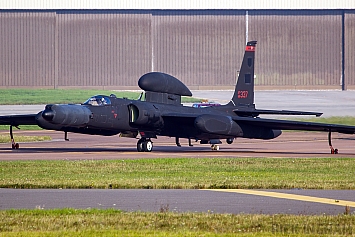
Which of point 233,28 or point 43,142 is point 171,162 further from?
point 233,28

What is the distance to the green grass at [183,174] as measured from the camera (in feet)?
52.9

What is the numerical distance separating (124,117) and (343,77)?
51.2 meters

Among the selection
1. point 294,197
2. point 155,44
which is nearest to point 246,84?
point 294,197

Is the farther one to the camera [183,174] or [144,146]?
[144,146]

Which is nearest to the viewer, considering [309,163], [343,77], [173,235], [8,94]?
[173,235]

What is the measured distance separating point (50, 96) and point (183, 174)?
5185cm

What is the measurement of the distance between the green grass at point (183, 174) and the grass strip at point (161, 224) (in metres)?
4.20

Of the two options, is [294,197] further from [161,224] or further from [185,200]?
[161,224]

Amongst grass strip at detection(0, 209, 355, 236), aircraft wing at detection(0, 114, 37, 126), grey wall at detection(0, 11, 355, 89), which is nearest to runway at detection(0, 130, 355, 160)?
aircraft wing at detection(0, 114, 37, 126)

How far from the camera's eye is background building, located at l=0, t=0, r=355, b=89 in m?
71.8

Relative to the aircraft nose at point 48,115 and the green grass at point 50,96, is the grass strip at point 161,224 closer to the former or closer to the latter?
the aircraft nose at point 48,115

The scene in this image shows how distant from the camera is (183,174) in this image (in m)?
18.9

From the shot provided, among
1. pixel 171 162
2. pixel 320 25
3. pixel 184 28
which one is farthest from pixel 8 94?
pixel 171 162

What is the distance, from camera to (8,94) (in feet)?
229
